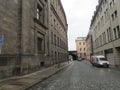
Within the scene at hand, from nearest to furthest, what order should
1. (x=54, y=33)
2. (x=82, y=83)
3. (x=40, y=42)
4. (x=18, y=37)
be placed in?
(x=82, y=83) → (x=18, y=37) → (x=40, y=42) → (x=54, y=33)

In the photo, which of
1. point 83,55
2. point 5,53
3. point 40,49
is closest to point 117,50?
point 40,49

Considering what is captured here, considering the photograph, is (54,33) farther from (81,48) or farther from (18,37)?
(81,48)

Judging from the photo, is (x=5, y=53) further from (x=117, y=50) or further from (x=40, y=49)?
(x=117, y=50)

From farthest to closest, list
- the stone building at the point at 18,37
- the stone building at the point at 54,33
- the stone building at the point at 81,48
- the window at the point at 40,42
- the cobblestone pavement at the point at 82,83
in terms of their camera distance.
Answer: the stone building at the point at 81,48 → the stone building at the point at 54,33 → the window at the point at 40,42 → the stone building at the point at 18,37 → the cobblestone pavement at the point at 82,83

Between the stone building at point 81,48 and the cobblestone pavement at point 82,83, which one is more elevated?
the stone building at point 81,48

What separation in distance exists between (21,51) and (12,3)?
14.5 feet

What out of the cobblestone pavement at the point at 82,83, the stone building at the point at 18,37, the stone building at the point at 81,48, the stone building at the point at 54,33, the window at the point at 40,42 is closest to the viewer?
the cobblestone pavement at the point at 82,83

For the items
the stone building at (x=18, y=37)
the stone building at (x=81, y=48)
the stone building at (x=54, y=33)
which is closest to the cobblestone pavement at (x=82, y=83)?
the stone building at (x=18, y=37)

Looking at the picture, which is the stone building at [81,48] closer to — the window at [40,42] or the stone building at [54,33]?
the stone building at [54,33]

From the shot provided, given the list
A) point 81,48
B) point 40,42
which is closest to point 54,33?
point 40,42

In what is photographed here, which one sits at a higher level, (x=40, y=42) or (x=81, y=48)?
(x=81, y=48)

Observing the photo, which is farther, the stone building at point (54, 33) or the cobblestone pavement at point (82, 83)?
the stone building at point (54, 33)

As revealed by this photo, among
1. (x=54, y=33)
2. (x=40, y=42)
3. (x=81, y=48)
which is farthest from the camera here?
(x=81, y=48)

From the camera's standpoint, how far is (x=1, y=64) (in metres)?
11.5
